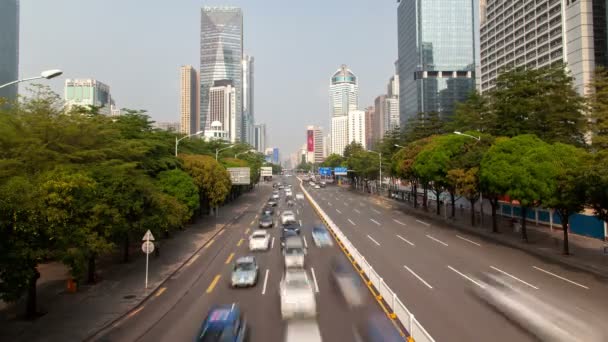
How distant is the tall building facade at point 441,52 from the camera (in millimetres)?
160250

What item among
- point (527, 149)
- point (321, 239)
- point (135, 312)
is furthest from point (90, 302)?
point (527, 149)

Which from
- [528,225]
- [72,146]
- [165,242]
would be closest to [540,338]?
[72,146]

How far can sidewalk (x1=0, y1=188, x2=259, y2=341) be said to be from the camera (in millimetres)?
15302

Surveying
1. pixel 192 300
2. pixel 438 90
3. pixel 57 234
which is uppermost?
pixel 438 90

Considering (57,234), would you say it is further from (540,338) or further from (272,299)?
(540,338)

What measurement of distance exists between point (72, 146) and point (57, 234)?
25.8ft

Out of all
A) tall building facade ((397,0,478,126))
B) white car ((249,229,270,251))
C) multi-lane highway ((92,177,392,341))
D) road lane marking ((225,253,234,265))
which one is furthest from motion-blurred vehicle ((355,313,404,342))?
tall building facade ((397,0,478,126))

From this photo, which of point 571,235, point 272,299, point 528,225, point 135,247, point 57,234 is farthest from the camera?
point 528,225

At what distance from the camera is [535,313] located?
1670 centimetres

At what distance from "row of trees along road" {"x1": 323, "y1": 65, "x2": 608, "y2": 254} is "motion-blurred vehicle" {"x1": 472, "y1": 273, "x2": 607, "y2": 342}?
8369mm

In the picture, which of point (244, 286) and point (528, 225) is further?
point (528, 225)

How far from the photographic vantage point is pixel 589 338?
1423 centimetres

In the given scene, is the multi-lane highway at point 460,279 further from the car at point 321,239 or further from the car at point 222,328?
the car at point 222,328

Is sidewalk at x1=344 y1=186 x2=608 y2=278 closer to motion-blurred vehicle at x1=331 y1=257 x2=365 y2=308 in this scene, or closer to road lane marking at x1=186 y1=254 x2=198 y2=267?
motion-blurred vehicle at x1=331 y1=257 x2=365 y2=308
